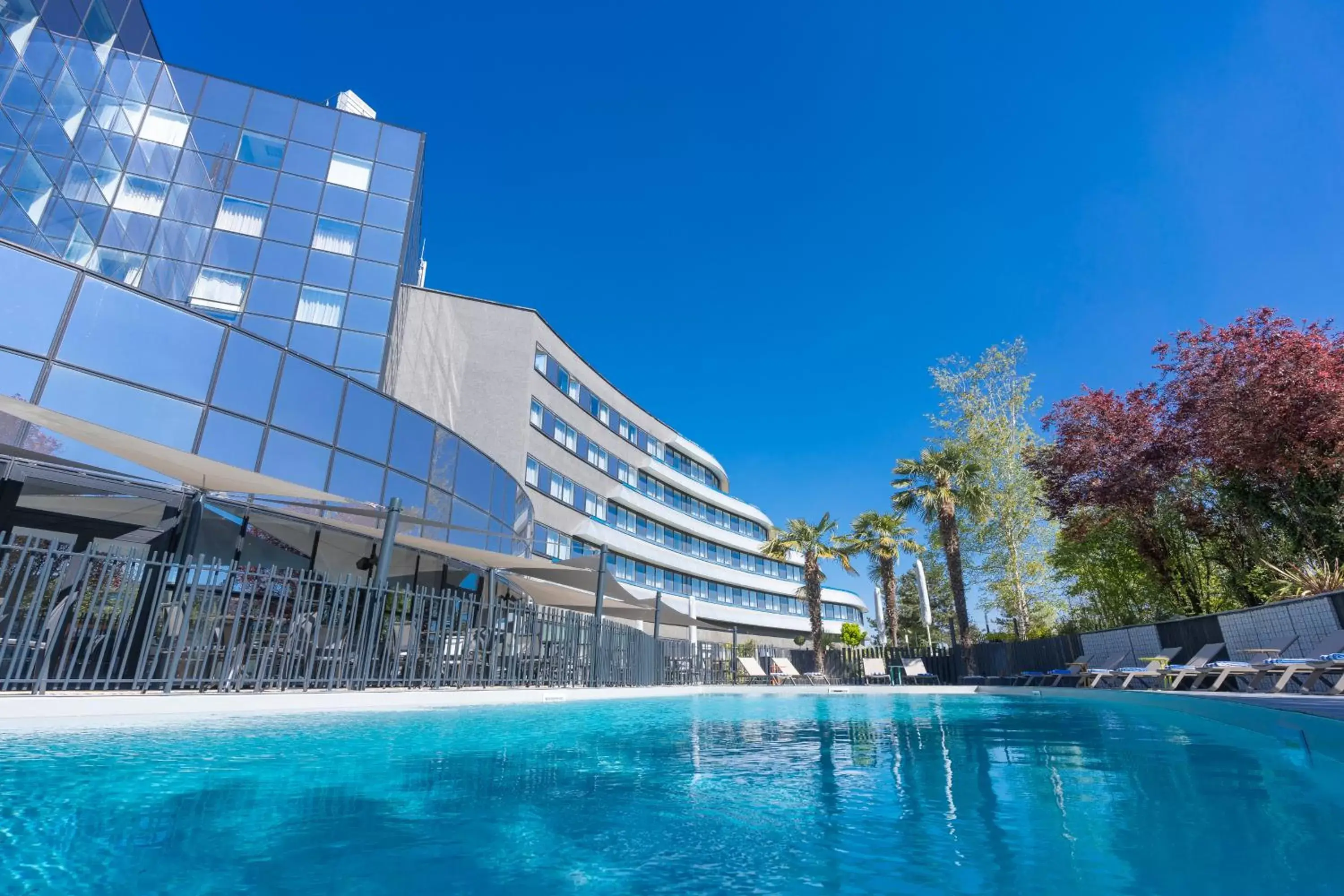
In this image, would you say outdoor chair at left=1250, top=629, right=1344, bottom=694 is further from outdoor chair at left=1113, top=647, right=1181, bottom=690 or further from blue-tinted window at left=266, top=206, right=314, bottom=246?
blue-tinted window at left=266, top=206, right=314, bottom=246

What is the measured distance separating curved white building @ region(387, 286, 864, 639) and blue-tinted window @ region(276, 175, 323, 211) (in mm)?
4214

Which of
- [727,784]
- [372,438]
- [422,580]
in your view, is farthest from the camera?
[422,580]

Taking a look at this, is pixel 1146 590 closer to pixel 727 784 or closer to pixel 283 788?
pixel 727 784

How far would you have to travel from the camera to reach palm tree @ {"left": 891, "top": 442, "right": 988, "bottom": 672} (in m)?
26.9

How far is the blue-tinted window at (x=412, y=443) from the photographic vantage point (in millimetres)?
13984

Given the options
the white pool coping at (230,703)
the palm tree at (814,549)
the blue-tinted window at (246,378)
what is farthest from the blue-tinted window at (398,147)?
the palm tree at (814,549)

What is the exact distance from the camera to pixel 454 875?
9.62ft

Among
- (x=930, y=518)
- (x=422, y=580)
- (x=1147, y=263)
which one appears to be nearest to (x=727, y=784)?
(x=422, y=580)

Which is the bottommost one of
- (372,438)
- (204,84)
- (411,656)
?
(411,656)

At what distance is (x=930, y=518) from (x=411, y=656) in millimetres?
23267

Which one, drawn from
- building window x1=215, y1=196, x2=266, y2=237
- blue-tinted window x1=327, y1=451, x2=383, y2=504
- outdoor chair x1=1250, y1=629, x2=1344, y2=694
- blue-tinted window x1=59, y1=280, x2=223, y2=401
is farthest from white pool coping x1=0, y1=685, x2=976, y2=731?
building window x1=215, y1=196, x2=266, y2=237

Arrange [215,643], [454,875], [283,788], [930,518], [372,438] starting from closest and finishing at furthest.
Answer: [454,875] → [283,788] → [215,643] → [372,438] → [930,518]

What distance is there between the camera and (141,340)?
392 inches

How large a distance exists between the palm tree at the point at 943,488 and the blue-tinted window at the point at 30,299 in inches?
1044
